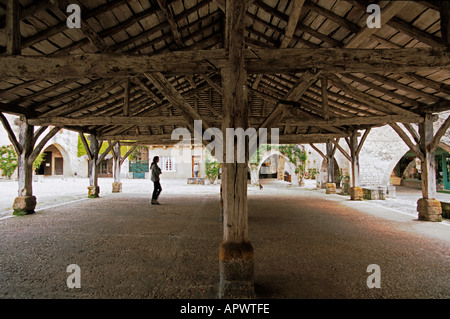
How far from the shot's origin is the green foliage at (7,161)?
16.6 meters

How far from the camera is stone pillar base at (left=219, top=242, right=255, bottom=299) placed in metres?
2.05

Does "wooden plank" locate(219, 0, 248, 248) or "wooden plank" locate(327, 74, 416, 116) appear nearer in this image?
"wooden plank" locate(219, 0, 248, 248)

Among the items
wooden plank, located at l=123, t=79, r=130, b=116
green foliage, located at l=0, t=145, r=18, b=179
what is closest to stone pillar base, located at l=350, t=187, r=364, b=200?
wooden plank, located at l=123, t=79, r=130, b=116

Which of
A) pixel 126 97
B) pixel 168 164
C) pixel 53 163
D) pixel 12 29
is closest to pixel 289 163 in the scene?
pixel 168 164

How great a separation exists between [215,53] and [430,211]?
226 inches

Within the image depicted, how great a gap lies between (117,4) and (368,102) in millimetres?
5231

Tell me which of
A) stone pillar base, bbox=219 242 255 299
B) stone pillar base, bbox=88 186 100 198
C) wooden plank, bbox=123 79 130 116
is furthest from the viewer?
stone pillar base, bbox=88 186 100 198

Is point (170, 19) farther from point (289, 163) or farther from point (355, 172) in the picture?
point (289, 163)

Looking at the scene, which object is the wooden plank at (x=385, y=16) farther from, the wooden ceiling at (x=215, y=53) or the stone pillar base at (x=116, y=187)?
the stone pillar base at (x=116, y=187)

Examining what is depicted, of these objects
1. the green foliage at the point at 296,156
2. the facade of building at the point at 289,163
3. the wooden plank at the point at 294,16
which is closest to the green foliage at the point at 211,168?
the facade of building at the point at 289,163

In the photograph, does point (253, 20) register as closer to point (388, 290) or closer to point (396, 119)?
point (396, 119)

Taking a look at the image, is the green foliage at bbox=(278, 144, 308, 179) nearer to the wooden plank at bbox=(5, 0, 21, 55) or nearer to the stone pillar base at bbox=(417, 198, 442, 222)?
the stone pillar base at bbox=(417, 198, 442, 222)

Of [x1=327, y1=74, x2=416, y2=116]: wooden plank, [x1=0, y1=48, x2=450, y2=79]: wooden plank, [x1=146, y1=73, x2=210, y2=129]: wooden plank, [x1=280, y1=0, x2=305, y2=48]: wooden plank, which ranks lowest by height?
[x1=146, y1=73, x2=210, y2=129]: wooden plank
